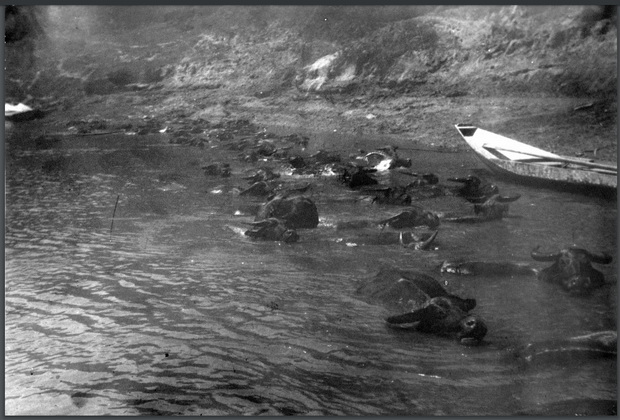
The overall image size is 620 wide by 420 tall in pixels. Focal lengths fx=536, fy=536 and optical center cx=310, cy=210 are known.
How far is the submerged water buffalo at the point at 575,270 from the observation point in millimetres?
4109

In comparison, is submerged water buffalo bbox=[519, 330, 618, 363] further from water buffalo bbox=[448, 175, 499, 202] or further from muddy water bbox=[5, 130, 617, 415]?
water buffalo bbox=[448, 175, 499, 202]

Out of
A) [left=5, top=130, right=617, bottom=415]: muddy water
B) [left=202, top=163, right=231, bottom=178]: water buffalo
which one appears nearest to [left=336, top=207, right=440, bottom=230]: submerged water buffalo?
[left=5, top=130, right=617, bottom=415]: muddy water

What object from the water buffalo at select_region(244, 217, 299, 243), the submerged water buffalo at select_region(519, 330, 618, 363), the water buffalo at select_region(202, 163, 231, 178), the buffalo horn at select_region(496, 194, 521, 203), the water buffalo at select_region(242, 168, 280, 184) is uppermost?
the water buffalo at select_region(202, 163, 231, 178)

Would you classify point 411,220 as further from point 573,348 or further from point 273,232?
point 573,348

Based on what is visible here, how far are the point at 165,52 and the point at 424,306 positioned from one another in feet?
11.9

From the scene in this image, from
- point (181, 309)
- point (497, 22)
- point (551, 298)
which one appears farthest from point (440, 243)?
point (181, 309)

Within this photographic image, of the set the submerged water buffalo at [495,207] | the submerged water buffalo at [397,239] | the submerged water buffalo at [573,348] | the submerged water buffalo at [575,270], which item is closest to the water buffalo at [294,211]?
the submerged water buffalo at [397,239]

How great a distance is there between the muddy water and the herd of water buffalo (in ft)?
0.33

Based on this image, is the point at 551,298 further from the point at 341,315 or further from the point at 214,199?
the point at 214,199

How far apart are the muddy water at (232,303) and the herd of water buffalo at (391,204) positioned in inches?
3.9

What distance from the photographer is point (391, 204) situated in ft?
16.8

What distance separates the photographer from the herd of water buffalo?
417 cm

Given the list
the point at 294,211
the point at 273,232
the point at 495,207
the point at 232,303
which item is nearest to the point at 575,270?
the point at 495,207

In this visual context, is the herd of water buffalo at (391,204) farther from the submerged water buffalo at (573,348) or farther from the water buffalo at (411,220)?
the submerged water buffalo at (573,348)
